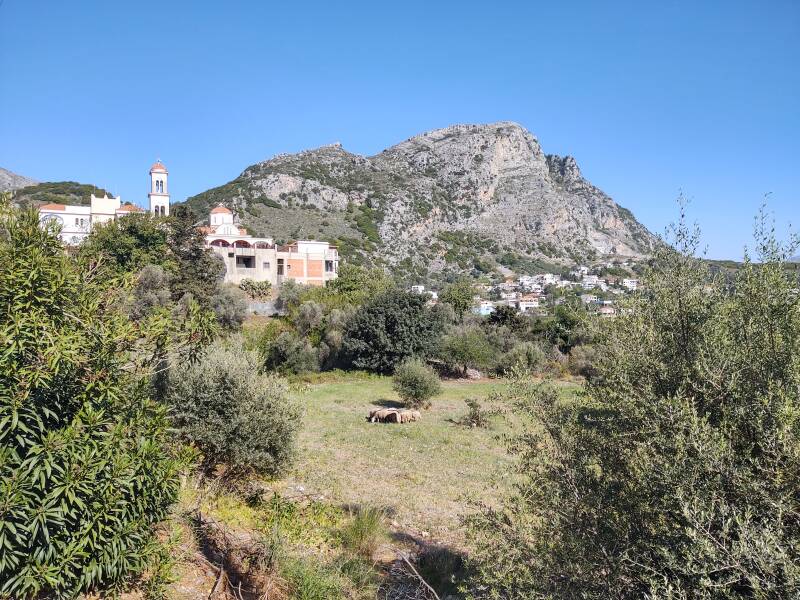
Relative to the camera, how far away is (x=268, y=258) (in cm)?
4475

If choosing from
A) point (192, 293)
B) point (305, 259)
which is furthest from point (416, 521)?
point (305, 259)

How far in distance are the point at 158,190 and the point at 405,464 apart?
51199mm

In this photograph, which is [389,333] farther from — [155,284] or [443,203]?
[443,203]

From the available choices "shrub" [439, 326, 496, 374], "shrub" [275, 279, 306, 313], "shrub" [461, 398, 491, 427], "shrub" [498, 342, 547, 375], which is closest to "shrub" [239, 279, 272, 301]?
"shrub" [275, 279, 306, 313]

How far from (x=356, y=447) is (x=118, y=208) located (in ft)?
155

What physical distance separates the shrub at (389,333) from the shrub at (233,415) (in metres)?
17.3

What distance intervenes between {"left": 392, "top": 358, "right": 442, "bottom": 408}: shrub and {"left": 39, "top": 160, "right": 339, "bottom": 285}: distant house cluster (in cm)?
2753

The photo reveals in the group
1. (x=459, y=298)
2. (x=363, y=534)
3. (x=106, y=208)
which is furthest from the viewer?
(x=106, y=208)

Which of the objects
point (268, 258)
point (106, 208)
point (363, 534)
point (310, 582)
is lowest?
point (363, 534)

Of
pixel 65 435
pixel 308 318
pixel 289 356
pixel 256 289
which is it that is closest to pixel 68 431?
pixel 65 435

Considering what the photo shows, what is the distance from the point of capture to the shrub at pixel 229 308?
2945cm

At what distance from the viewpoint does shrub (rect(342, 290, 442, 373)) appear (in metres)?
25.7

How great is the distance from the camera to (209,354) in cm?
828

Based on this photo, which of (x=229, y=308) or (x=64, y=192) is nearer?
(x=229, y=308)
